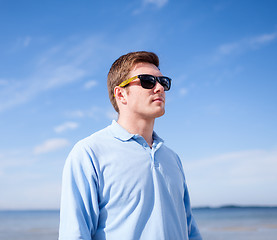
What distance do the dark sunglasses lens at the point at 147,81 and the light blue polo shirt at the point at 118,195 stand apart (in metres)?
0.38

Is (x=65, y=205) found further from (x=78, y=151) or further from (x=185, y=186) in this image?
(x=185, y=186)

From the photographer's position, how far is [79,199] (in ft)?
6.70

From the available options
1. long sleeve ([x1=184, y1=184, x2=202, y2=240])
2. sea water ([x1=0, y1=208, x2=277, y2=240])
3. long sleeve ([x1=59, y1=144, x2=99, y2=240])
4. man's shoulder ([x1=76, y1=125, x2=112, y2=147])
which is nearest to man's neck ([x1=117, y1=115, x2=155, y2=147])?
man's shoulder ([x1=76, y1=125, x2=112, y2=147])

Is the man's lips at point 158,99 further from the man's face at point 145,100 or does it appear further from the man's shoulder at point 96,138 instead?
the man's shoulder at point 96,138

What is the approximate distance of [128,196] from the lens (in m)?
2.07

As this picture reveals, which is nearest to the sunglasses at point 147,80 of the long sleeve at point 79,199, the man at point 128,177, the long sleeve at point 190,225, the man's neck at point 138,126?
the man at point 128,177

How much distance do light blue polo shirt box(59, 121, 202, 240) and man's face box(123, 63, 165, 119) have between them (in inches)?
7.9

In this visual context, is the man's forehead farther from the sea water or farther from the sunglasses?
the sea water

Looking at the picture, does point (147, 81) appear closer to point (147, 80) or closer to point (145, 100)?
point (147, 80)

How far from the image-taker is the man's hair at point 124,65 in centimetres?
247

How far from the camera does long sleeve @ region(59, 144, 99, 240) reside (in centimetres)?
196

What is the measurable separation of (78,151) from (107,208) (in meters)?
0.41

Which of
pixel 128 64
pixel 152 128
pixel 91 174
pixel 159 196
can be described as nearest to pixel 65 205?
pixel 91 174

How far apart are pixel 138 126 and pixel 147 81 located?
1.06 feet
